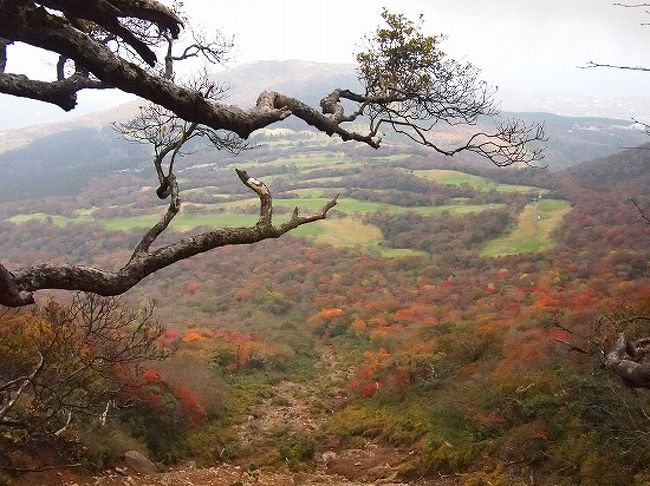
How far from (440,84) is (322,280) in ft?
145

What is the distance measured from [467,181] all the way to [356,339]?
212 ft

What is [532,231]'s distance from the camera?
59375 millimetres

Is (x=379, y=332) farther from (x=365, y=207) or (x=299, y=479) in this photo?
(x=365, y=207)

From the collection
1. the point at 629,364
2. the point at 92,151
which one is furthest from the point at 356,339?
the point at 92,151

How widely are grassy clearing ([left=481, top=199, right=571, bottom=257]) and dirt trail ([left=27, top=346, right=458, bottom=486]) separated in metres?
41.1

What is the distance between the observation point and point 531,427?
1045 centimetres

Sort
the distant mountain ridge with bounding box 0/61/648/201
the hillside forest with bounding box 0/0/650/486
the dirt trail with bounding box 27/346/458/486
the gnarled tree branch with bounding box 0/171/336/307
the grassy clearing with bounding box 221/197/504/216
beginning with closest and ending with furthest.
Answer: the gnarled tree branch with bounding box 0/171/336/307 < the hillside forest with bounding box 0/0/650/486 < the dirt trail with bounding box 27/346/458/486 < the grassy clearing with bounding box 221/197/504/216 < the distant mountain ridge with bounding box 0/61/648/201

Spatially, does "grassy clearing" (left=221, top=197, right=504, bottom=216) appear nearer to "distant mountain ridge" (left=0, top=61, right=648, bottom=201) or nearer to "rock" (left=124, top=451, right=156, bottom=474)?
"rock" (left=124, top=451, right=156, bottom=474)

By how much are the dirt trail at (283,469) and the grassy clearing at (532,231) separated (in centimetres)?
4113

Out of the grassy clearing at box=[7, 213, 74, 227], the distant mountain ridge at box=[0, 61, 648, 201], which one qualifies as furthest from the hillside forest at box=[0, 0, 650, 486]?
the distant mountain ridge at box=[0, 61, 648, 201]

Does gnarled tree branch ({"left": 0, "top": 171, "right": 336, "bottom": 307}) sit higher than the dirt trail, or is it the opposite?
gnarled tree branch ({"left": 0, "top": 171, "right": 336, "bottom": 307})

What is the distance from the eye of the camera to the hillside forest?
30.7ft

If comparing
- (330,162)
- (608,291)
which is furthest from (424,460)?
(330,162)

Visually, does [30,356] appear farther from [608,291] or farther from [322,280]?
[322,280]
